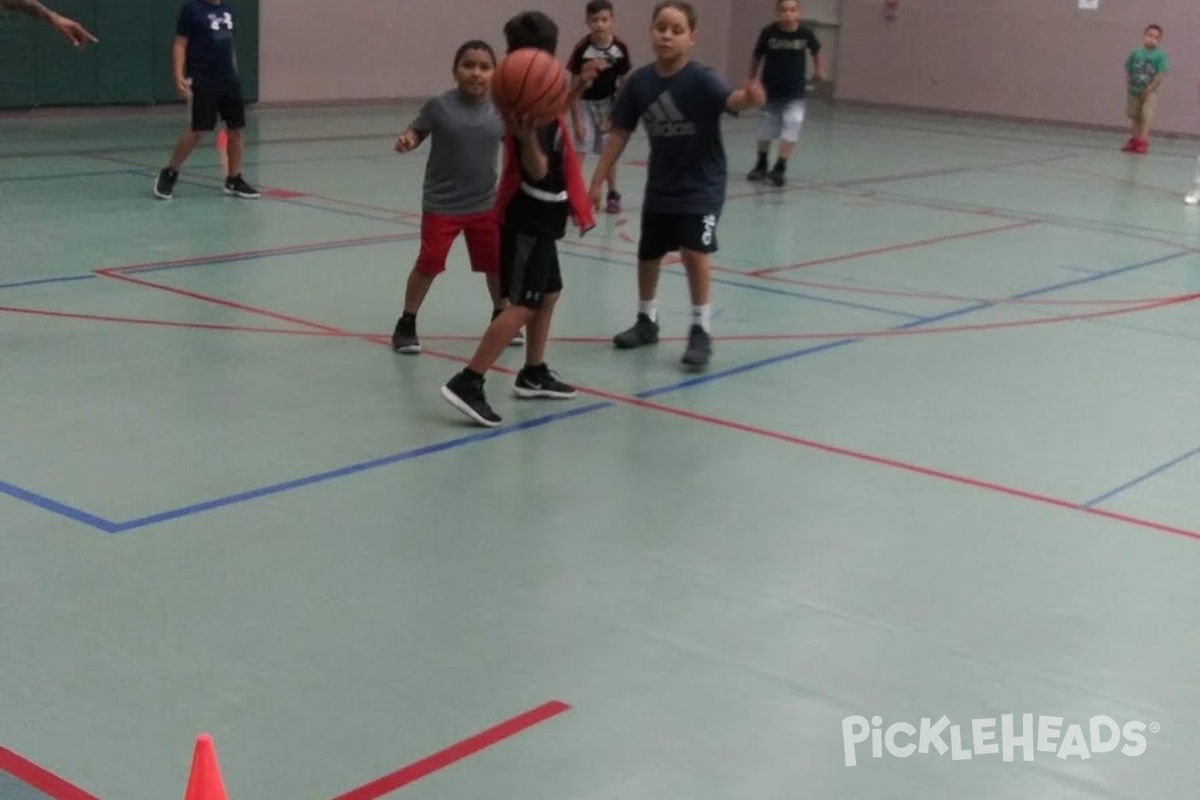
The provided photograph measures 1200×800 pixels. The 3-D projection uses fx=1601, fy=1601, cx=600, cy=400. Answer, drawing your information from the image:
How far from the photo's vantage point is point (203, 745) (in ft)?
9.23

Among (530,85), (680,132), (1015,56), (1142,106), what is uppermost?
(530,85)

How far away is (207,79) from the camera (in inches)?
458

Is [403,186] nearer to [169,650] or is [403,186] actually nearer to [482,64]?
[482,64]

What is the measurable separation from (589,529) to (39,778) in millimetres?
2117

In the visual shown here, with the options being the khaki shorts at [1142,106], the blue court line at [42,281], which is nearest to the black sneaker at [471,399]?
the blue court line at [42,281]

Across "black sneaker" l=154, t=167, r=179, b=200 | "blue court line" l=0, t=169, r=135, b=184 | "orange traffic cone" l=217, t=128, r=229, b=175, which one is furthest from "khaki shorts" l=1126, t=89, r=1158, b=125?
"black sneaker" l=154, t=167, r=179, b=200

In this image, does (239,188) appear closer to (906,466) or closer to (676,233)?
(676,233)

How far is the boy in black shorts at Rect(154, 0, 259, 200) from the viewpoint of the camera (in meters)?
11.6

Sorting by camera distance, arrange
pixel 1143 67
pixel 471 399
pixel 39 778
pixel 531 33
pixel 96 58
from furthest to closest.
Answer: pixel 1143 67
pixel 96 58
pixel 531 33
pixel 471 399
pixel 39 778

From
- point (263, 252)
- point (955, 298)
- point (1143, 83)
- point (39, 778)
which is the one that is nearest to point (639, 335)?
point (955, 298)

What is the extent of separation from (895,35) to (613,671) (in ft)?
69.1

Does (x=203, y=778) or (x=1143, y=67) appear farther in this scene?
(x=1143, y=67)

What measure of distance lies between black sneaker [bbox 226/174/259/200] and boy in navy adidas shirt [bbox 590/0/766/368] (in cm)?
499

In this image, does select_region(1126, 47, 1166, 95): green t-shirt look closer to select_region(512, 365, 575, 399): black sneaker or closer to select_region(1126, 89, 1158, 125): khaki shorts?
select_region(1126, 89, 1158, 125): khaki shorts
